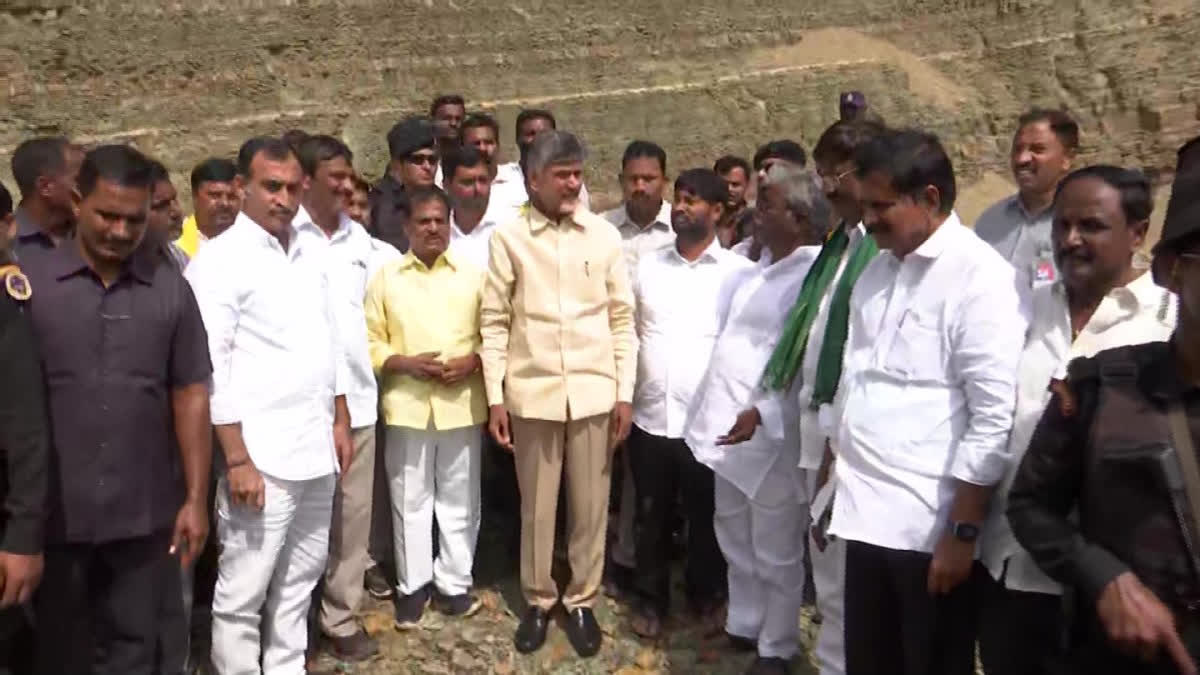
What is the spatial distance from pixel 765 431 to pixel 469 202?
1707 mm

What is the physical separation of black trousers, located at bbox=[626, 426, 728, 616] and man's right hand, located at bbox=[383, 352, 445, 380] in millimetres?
853

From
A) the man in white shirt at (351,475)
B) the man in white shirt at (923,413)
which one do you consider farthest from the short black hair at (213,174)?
the man in white shirt at (923,413)

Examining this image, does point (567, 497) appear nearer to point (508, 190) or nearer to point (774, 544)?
point (774, 544)

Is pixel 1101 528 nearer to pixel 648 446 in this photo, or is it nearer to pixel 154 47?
pixel 648 446

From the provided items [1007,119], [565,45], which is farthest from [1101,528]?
[1007,119]

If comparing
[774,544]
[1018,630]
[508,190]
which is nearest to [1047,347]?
[1018,630]

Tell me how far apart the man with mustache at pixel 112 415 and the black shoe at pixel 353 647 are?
981 mm

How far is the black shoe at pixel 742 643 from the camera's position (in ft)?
12.1

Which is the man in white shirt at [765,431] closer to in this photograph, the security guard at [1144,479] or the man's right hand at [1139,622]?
the security guard at [1144,479]

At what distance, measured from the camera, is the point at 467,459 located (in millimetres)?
3824

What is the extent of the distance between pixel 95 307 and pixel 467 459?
63.6 inches

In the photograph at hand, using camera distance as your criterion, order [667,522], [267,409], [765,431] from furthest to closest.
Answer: [667,522], [765,431], [267,409]

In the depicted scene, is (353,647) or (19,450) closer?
A: (19,450)

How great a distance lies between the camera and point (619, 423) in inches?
144
